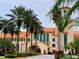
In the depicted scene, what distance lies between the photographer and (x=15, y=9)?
3610 inches

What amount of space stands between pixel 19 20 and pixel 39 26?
15.4 m

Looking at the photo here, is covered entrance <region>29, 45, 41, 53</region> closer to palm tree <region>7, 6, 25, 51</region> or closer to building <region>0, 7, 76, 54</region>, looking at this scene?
building <region>0, 7, 76, 54</region>

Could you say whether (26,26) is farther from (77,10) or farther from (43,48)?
(77,10)

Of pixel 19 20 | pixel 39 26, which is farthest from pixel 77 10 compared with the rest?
pixel 39 26

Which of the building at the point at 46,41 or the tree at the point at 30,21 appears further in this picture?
the building at the point at 46,41

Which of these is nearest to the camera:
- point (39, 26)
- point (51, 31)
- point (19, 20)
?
point (19, 20)

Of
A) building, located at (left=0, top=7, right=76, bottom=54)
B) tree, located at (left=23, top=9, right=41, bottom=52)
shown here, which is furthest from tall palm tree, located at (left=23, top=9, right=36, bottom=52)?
building, located at (left=0, top=7, right=76, bottom=54)

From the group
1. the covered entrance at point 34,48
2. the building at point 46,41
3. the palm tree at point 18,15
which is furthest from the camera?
the building at point 46,41

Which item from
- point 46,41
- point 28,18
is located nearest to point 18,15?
point 28,18

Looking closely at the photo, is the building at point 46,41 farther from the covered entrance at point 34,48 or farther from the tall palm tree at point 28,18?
the tall palm tree at point 28,18

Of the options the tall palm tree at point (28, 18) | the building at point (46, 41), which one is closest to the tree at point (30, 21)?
the tall palm tree at point (28, 18)

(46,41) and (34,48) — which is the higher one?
(46,41)

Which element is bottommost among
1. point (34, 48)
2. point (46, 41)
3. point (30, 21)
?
point (34, 48)

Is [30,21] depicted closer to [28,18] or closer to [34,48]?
[28,18]
